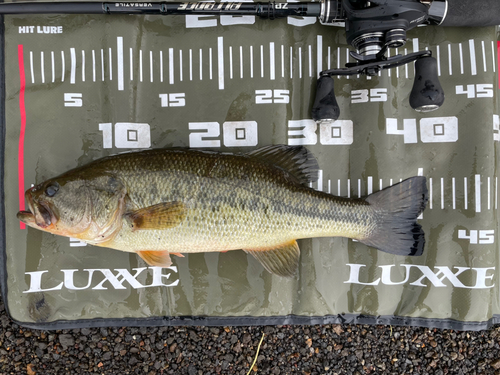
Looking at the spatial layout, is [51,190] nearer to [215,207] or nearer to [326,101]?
[215,207]

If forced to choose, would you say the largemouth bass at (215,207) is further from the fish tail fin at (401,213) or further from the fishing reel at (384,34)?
the fishing reel at (384,34)

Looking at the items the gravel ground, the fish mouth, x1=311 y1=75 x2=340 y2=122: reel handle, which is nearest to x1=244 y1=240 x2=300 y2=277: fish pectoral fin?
the gravel ground

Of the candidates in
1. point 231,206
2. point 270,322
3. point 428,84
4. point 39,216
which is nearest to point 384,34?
point 428,84

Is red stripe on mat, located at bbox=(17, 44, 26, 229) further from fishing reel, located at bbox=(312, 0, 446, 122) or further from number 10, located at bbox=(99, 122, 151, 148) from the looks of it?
fishing reel, located at bbox=(312, 0, 446, 122)

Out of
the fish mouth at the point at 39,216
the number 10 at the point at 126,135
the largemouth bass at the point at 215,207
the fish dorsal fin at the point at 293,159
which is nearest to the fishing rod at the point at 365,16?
the fish dorsal fin at the point at 293,159

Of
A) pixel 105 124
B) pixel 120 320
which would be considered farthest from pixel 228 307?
pixel 105 124

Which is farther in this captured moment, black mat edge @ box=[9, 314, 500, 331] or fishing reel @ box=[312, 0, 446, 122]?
black mat edge @ box=[9, 314, 500, 331]
